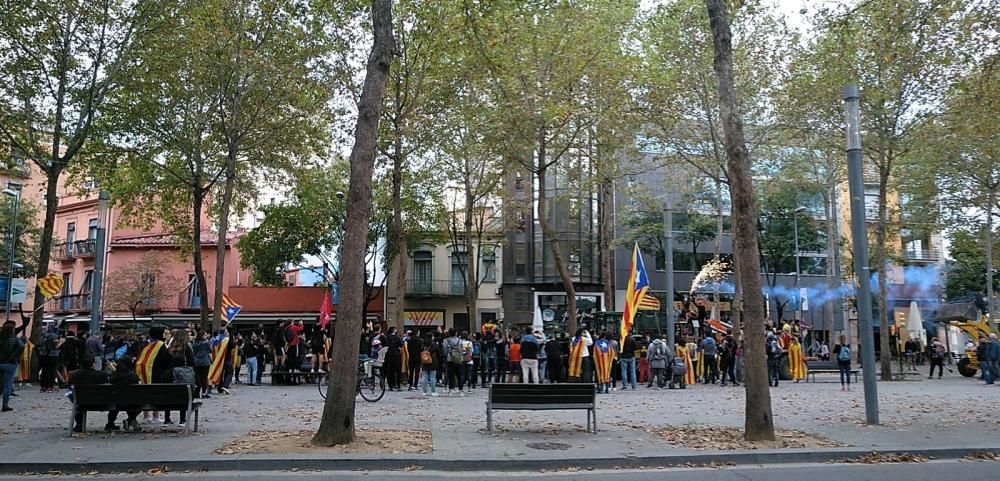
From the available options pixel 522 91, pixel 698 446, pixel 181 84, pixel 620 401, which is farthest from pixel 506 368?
pixel 181 84

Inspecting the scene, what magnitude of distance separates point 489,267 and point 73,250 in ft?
87.8

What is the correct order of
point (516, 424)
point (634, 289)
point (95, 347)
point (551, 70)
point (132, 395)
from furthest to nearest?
point (551, 70), point (634, 289), point (95, 347), point (516, 424), point (132, 395)

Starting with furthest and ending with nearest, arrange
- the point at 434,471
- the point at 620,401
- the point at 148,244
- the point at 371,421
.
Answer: the point at 148,244, the point at 620,401, the point at 371,421, the point at 434,471

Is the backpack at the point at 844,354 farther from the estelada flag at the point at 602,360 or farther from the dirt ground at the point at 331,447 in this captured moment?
the dirt ground at the point at 331,447

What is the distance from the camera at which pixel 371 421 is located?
44.8 ft

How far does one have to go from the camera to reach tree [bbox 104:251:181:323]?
42781 millimetres

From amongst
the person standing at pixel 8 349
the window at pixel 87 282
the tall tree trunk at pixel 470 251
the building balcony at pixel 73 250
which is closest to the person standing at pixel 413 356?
the person standing at pixel 8 349

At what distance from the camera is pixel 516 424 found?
1337cm

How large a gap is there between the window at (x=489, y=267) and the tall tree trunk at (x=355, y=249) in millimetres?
33995

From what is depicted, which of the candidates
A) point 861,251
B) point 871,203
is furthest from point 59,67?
point 871,203

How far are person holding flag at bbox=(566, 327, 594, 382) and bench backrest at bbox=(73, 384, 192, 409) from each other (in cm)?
1126

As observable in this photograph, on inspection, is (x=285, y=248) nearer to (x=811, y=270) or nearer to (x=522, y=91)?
(x=522, y=91)

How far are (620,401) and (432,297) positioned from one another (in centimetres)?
2839

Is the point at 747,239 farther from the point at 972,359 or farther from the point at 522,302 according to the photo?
the point at 522,302
